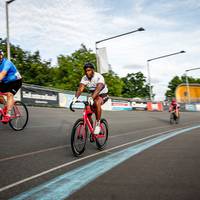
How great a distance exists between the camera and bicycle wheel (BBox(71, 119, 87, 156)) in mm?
5357

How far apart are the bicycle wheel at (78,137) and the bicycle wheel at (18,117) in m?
2.98

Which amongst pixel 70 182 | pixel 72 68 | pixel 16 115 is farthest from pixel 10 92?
pixel 72 68

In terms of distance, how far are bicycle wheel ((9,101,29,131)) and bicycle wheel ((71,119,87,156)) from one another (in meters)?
2.98

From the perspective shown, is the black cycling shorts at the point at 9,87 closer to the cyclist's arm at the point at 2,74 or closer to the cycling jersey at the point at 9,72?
the cycling jersey at the point at 9,72

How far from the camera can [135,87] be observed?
10531 cm

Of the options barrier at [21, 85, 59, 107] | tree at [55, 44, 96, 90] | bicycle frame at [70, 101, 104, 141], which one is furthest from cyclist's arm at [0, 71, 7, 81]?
tree at [55, 44, 96, 90]

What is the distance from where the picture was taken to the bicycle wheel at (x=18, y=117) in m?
8.11

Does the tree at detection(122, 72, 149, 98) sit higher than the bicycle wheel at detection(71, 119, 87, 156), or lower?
higher

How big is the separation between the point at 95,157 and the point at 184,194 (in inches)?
99.7

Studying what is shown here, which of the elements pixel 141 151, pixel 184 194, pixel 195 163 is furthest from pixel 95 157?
pixel 184 194

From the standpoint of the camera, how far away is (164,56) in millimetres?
38156

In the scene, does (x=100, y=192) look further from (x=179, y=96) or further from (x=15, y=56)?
(x=179, y=96)

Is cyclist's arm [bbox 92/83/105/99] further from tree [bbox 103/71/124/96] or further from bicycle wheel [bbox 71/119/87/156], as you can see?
tree [bbox 103/71/124/96]

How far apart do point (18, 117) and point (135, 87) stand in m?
98.3
